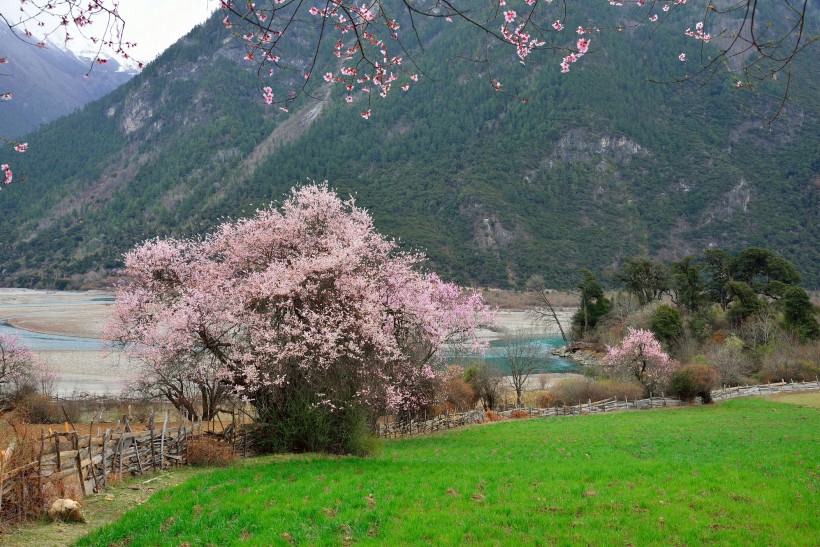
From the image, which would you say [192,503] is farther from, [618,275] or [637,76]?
[637,76]

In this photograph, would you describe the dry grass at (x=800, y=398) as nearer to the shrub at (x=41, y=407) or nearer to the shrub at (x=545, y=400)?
the shrub at (x=545, y=400)

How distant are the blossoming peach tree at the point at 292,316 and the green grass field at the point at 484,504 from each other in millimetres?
2082

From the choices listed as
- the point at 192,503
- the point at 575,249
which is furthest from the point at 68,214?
the point at 192,503

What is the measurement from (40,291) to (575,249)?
110353 millimetres

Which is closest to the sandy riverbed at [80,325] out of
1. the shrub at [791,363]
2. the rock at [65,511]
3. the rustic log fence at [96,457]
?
the rustic log fence at [96,457]

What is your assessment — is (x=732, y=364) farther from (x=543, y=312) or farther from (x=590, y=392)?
(x=543, y=312)

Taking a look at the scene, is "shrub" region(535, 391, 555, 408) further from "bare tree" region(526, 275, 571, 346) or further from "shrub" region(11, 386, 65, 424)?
"shrub" region(11, 386, 65, 424)

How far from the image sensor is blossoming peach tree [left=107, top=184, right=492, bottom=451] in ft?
51.3

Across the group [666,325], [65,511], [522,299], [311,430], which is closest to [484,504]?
[65,511]

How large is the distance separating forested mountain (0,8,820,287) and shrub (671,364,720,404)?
65169mm

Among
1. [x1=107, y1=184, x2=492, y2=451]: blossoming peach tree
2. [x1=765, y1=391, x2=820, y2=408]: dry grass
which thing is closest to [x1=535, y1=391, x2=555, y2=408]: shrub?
[x1=765, y1=391, x2=820, y2=408]: dry grass

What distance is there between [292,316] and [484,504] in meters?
9.18

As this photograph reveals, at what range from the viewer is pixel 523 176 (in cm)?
13325

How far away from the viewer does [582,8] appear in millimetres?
151375
